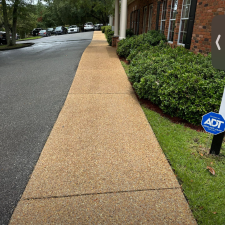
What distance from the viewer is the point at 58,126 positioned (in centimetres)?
422

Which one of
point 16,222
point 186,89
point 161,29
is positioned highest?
point 161,29

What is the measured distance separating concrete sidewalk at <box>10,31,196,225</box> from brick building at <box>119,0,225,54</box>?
10.2 ft

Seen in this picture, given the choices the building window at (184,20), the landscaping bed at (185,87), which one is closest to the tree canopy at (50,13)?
the building window at (184,20)

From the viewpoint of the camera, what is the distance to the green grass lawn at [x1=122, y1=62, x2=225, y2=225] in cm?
239

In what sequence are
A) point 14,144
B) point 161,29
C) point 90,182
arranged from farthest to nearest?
point 161,29 → point 14,144 → point 90,182

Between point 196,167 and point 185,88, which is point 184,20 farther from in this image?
point 196,167

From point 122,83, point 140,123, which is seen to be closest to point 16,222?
point 140,123

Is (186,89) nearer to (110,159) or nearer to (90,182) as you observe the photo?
(110,159)

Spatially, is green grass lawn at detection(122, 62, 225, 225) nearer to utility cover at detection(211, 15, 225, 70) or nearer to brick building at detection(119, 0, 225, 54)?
utility cover at detection(211, 15, 225, 70)

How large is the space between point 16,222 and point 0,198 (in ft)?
1.52

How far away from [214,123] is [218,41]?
1.08 meters

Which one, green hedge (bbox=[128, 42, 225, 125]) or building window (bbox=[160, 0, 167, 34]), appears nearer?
green hedge (bbox=[128, 42, 225, 125])

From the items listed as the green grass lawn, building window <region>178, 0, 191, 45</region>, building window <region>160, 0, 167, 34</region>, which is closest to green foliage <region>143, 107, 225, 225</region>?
the green grass lawn

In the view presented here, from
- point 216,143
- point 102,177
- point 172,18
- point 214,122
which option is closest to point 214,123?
point 214,122
